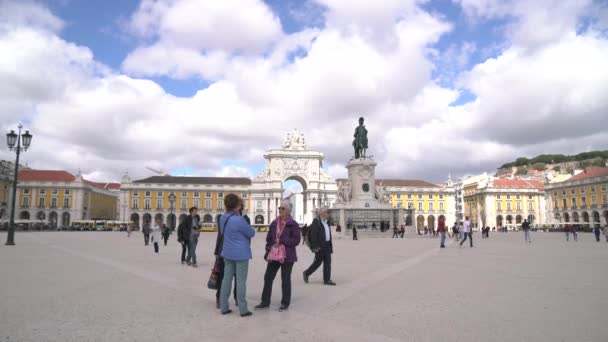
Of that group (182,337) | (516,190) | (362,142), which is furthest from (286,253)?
(516,190)

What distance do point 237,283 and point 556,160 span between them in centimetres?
15296

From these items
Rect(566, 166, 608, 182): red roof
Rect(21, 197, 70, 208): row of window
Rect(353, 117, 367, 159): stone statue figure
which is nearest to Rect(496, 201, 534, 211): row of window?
Rect(566, 166, 608, 182): red roof

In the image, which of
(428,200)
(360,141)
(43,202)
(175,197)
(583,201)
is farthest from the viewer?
(428,200)

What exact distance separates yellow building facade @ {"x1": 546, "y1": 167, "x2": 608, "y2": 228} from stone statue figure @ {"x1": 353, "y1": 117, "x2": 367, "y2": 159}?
4552 cm

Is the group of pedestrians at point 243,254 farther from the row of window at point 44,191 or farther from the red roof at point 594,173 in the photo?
the row of window at point 44,191

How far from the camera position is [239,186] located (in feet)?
294

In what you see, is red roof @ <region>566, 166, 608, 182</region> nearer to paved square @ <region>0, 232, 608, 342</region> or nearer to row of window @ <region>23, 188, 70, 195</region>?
paved square @ <region>0, 232, 608, 342</region>

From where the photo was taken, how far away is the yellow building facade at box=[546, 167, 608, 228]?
6650 centimetres

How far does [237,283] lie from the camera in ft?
18.7

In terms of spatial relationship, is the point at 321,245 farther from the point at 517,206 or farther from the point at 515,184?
the point at 515,184

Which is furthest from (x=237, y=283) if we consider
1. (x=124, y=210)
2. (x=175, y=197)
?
(x=124, y=210)

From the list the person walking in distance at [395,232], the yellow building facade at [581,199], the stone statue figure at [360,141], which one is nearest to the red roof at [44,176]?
the stone statue figure at [360,141]

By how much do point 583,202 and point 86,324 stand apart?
81.1m

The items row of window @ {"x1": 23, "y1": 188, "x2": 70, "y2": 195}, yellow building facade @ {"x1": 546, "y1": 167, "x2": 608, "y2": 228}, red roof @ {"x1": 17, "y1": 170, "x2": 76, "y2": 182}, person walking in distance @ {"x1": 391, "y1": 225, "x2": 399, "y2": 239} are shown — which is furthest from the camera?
red roof @ {"x1": 17, "y1": 170, "x2": 76, "y2": 182}
